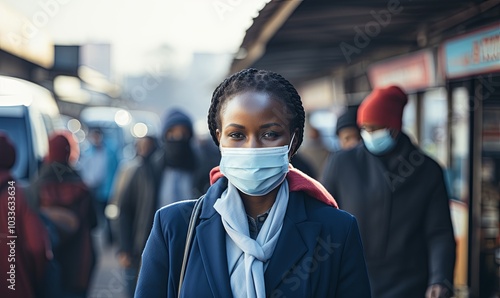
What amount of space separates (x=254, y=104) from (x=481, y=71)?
3.96 m

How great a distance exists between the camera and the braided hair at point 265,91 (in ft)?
8.28

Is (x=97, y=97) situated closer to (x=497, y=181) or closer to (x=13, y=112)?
(x=13, y=112)

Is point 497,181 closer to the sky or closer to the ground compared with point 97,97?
closer to the ground

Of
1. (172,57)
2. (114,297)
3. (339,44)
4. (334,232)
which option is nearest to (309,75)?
(339,44)

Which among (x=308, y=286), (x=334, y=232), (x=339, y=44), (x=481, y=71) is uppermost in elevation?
(x=339, y=44)

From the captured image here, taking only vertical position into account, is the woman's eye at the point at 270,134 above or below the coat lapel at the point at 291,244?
above

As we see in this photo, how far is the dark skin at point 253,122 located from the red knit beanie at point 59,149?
141 inches

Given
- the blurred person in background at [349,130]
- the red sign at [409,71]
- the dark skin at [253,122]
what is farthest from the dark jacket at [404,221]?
the red sign at [409,71]

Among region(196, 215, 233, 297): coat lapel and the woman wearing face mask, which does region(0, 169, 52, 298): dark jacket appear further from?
region(196, 215, 233, 297): coat lapel

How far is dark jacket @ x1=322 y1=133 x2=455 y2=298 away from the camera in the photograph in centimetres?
417

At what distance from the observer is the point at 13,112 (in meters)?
8.57

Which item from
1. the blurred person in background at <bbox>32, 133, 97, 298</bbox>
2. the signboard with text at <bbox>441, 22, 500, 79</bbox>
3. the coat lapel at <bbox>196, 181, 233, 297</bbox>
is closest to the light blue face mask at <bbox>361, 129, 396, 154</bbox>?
the signboard with text at <bbox>441, 22, 500, 79</bbox>

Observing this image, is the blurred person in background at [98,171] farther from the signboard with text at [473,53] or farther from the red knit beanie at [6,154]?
the red knit beanie at [6,154]

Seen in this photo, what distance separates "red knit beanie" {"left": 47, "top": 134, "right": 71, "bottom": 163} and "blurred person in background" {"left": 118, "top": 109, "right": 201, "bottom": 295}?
567mm
